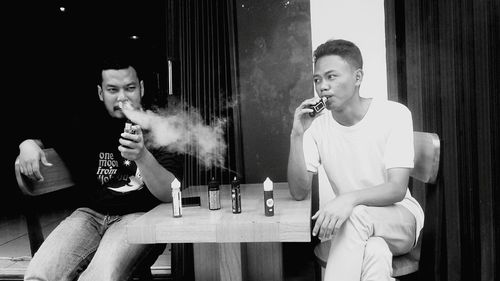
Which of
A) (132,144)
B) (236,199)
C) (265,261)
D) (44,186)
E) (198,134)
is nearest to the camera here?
(236,199)

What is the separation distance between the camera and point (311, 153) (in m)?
2.46

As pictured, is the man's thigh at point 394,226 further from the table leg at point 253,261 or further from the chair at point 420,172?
the table leg at point 253,261

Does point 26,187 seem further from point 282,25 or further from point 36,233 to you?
point 282,25

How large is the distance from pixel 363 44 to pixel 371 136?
2.96 feet

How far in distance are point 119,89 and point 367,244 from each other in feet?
5.31

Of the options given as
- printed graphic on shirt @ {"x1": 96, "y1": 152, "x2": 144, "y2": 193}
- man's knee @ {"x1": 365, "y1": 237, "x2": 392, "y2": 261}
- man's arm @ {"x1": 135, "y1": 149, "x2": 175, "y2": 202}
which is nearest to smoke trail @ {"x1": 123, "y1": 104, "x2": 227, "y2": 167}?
printed graphic on shirt @ {"x1": 96, "y1": 152, "x2": 144, "y2": 193}

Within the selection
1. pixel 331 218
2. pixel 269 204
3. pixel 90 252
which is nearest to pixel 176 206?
pixel 269 204

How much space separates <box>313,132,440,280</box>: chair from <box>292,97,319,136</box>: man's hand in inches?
22.8

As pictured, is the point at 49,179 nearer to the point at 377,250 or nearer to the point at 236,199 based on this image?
the point at 236,199

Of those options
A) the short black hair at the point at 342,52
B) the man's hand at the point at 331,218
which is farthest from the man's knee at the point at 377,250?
the short black hair at the point at 342,52

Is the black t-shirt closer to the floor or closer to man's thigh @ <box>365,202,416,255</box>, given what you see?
man's thigh @ <box>365,202,416,255</box>

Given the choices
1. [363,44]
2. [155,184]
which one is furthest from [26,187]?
[363,44]

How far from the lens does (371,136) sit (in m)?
2.30

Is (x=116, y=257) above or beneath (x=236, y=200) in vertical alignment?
beneath
